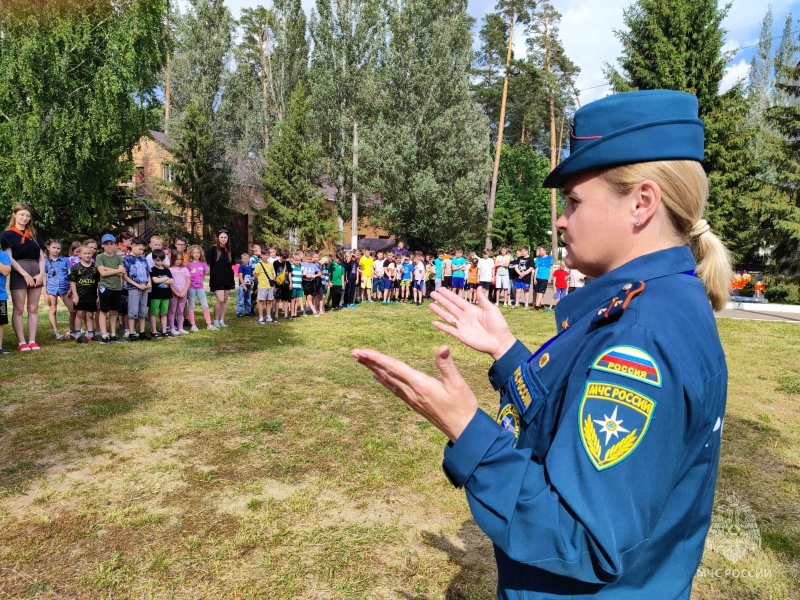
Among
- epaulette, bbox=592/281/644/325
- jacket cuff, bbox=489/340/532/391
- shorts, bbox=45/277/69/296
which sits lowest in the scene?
shorts, bbox=45/277/69/296

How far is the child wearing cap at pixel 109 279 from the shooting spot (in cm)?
924

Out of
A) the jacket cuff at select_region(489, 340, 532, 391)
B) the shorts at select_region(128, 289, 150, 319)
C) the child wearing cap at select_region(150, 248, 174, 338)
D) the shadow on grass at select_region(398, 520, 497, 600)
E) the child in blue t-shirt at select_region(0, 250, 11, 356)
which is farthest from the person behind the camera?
the child wearing cap at select_region(150, 248, 174, 338)

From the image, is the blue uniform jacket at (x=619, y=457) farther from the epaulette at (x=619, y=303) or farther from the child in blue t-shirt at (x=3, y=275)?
the child in blue t-shirt at (x=3, y=275)

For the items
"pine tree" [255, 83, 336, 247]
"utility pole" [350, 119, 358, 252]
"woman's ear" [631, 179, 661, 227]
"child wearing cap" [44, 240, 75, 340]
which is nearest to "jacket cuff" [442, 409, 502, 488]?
"woman's ear" [631, 179, 661, 227]

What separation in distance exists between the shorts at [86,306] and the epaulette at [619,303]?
10196 mm

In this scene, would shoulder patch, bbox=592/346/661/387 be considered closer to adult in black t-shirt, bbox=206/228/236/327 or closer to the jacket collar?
the jacket collar

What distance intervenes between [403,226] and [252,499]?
2463 cm

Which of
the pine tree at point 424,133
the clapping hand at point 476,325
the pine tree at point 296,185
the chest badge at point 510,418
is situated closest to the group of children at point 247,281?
the clapping hand at point 476,325

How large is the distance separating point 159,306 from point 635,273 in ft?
35.2

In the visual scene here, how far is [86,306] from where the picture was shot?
9.34 meters

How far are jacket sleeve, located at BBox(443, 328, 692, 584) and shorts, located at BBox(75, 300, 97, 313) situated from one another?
1009 cm

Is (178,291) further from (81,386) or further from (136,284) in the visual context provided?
(81,386)

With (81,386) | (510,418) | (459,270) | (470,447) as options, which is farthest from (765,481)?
(459,270)

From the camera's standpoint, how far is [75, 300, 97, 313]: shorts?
930cm
